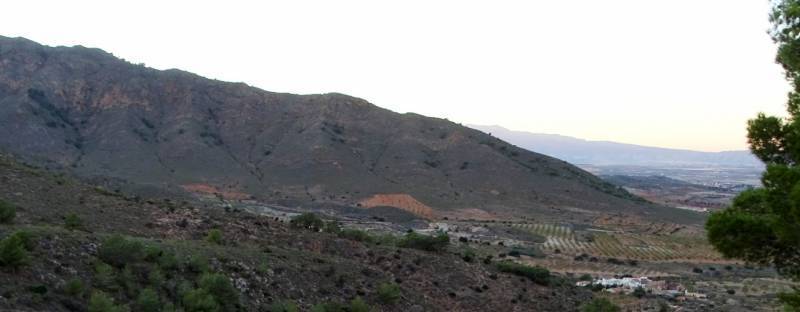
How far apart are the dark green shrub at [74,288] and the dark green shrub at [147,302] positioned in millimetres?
1180

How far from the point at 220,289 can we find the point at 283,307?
6.39 feet

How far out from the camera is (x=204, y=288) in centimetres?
1673

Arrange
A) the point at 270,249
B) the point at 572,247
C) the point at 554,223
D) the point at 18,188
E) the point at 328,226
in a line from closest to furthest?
the point at 270,249, the point at 18,188, the point at 328,226, the point at 572,247, the point at 554,223

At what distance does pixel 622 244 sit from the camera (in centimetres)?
6606

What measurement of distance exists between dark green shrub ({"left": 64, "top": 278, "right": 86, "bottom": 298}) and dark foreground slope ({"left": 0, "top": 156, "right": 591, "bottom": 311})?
0.07ft

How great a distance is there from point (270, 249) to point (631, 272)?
3242cm

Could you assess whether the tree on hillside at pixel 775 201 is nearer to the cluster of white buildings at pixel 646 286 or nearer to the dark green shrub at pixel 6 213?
the dark green shrub at pixel 6 213

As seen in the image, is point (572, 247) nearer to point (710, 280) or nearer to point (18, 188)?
point (710, 280)

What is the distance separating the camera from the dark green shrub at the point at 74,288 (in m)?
13.9

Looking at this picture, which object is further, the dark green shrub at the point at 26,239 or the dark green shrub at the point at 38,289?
the dark green shrub at the point at 26,239

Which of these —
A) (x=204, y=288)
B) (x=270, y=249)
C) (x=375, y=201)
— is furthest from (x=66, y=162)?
(x=204, y=288)

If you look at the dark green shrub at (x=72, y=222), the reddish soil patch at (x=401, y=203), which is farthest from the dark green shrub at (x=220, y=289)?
the reddish soil patch at (x=401, y=203)

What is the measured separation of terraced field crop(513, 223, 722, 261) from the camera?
59.5 metres

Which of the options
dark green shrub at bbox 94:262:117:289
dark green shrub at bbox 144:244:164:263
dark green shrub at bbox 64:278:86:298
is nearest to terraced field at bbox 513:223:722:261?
dark green shrub at bbox 144:244:164:263
